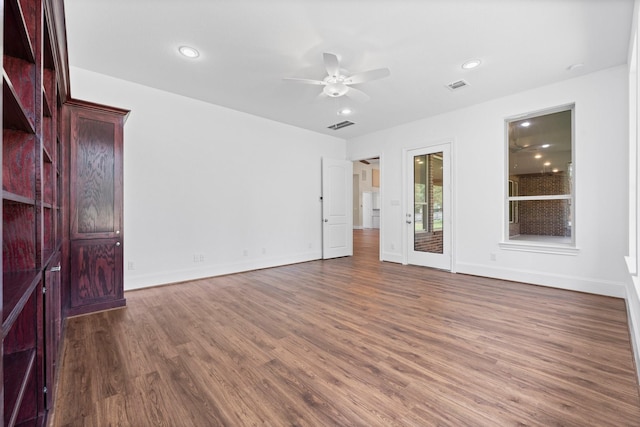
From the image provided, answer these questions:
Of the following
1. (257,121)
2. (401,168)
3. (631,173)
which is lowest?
(631,173)

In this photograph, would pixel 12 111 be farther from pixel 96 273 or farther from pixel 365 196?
pixel 365 196

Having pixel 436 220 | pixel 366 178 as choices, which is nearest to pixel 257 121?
pixel 436 220

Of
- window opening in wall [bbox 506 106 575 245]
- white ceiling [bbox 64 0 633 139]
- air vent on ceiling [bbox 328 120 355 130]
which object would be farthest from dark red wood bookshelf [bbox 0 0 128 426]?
window opening in wall [bbox 506 106 575 245]

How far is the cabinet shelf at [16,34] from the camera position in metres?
1.02

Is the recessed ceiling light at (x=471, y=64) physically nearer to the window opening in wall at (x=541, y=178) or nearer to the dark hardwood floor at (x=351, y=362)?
the window opening in wall at (x=541, y=178)

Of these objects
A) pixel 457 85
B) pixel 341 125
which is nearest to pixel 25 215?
pixel 457 85

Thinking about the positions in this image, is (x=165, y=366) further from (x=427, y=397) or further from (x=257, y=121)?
(x=257, y=121)

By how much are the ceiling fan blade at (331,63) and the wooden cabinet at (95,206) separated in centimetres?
229

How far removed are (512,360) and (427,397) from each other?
2.83 ft

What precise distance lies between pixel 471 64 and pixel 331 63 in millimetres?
1793

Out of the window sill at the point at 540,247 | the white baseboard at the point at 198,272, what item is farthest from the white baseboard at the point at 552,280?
the white baseboard at the point at 198,272

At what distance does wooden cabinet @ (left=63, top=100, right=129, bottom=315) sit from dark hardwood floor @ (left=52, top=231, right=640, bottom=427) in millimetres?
296

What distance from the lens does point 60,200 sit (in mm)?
2684

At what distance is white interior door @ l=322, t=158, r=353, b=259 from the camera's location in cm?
624
